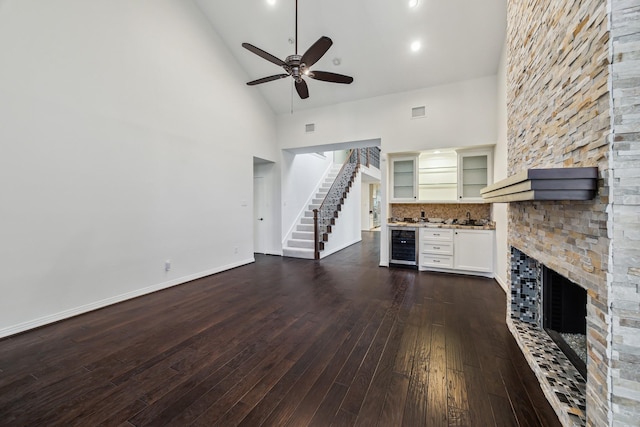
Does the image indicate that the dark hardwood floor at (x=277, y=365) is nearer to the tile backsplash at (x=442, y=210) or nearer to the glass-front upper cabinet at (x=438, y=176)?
the tile backsplash at (x=442, y=210)

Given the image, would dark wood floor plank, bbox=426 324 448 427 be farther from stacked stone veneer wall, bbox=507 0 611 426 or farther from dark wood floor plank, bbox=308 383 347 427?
stacked stone veneer wall, bbox=507 0 611 426

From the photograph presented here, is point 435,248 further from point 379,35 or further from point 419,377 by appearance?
point 379,35

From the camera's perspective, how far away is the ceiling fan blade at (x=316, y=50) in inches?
112

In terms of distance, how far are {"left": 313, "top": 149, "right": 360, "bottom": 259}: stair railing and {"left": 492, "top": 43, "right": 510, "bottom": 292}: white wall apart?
3.67 meters

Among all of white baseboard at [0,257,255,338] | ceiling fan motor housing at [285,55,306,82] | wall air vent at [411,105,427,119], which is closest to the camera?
white baseboard at [0,257,255,338]

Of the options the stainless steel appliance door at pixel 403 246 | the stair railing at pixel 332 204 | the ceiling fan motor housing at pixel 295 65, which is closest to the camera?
the ceiling fan motor housing at pixel 295 65

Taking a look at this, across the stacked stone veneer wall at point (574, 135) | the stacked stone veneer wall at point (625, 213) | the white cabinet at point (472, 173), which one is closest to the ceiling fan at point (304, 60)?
the stacked stone veneer wall at point (574, 135)

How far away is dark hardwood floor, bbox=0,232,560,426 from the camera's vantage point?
5.30 feet

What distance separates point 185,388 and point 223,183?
13.2ft

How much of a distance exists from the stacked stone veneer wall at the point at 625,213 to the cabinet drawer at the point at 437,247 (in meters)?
4.05

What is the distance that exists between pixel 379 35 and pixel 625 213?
180 inches

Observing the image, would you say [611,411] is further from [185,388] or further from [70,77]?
[70,77]

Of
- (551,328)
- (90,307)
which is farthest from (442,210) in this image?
(90,307)

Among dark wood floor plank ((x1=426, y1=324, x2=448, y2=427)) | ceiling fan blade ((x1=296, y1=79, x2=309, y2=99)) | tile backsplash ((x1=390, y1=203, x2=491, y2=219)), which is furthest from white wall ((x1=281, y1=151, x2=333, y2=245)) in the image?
dark wood floor plank ((x1=426, y1=324, x2=448, y2=427))
